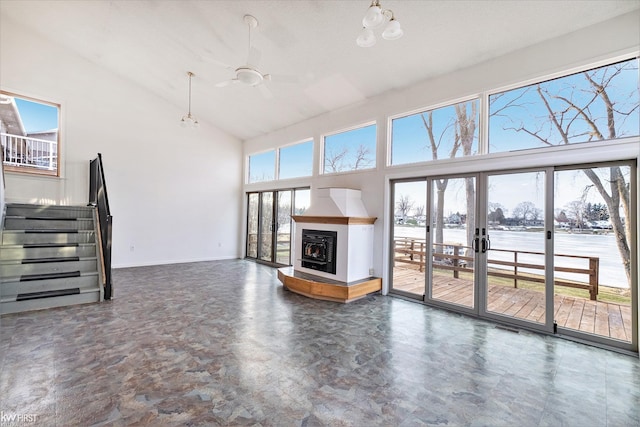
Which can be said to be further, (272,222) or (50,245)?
(272,222)

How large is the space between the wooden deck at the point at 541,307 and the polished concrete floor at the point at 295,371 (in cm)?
34

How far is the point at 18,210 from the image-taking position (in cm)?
495

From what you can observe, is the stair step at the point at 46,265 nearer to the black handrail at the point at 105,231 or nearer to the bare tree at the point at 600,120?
the black handrail at the point at 105,231

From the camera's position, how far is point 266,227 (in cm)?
824

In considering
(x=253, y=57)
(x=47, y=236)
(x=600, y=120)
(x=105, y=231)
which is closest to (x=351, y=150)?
(x=253, y=57)

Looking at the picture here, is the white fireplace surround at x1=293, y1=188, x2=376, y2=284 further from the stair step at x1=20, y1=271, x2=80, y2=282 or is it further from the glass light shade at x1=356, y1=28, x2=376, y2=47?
the stair step at x1=20, y1=271, x2=80, y2=282

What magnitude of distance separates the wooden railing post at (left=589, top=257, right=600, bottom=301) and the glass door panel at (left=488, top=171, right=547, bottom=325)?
45 cm

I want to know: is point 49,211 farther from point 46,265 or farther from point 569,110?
point 569,110

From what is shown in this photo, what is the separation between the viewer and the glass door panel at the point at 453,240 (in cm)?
427

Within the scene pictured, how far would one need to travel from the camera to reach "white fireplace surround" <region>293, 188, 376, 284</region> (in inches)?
193

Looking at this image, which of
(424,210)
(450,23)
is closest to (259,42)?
(450,23)

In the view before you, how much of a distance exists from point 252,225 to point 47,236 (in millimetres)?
4795

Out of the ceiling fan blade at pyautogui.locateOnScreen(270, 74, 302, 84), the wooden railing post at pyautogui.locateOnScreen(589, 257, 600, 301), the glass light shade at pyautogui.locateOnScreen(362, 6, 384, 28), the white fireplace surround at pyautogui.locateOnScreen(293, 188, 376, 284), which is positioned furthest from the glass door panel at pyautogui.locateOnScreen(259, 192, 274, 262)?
the wooden railing post at pyautogui.locateOnScreen(589, 257, 600, 301)

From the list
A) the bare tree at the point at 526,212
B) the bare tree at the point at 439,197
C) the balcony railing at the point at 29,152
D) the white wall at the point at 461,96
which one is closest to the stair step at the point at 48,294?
the balcony railing at the point at 29,152
